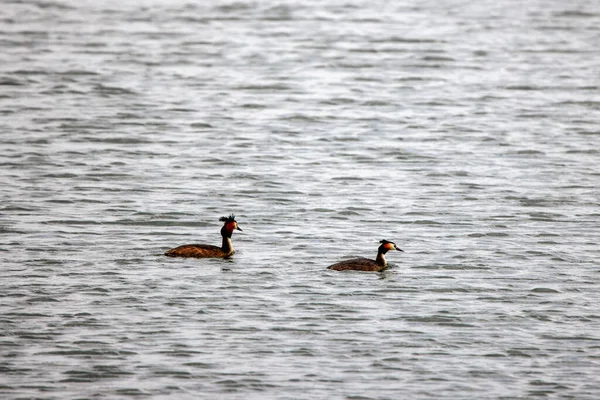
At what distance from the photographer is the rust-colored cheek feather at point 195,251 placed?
18391mm

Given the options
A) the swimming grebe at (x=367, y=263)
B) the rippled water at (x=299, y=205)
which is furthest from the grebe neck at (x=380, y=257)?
the rippled water at (x=299, y=205)

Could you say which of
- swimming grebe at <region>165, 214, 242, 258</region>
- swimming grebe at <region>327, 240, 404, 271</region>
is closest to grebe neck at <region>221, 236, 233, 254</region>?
swimming grebe at <region>165, 214, 242, 258</region>

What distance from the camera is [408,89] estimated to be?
113ft

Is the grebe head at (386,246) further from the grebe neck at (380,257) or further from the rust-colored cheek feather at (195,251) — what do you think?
the rust-colored cheek feather at (195,251)

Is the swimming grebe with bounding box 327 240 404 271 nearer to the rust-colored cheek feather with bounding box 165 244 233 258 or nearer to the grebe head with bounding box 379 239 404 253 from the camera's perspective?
the grebe head with bounding box 379 239 404 253

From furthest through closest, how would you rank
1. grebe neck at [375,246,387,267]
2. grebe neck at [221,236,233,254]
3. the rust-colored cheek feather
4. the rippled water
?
grebe neck at [221,236,233,254]
the rust-colored cheek feather
grebe neck at [375,246,387,267]
the rippled water

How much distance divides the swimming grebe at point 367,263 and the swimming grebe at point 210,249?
1.65 meters

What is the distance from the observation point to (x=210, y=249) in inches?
730

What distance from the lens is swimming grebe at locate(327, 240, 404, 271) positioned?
17.7 m

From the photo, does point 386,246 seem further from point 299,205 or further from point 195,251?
point 299,205

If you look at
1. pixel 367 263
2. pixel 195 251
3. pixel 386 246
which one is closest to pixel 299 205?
pixel 195 251

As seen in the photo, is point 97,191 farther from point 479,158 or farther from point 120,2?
point 120,2

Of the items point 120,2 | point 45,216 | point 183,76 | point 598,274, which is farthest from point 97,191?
point 120,2

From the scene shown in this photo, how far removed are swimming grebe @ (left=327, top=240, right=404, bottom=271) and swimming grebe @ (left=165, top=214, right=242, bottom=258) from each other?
1646 millimetres
